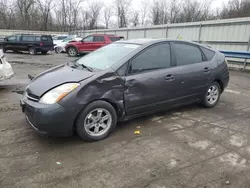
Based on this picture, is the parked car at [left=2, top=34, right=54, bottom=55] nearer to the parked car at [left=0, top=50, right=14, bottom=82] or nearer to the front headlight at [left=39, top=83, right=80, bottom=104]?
the parked car at [left=0, top=50, right=14, bottom=82]

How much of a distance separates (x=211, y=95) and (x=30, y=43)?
16.1m

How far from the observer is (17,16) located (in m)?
40.0

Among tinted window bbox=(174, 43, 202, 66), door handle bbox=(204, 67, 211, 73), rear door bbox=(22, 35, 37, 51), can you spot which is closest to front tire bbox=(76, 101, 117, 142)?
tinted window bbox=(174, 43, 202, 66)

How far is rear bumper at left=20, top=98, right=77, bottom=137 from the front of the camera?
9.23ft

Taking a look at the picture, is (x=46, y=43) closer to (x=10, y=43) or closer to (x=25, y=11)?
(x=10, y=43)

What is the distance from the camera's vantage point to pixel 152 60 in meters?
3.75

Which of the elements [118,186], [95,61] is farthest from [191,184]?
[95,61]

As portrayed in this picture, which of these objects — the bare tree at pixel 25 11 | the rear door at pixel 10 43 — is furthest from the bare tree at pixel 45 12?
the rear door at pixel 10 43

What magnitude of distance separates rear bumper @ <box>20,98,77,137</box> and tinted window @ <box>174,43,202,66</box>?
2.34 metres

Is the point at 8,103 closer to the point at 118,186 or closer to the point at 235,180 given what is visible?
the point at 118,186

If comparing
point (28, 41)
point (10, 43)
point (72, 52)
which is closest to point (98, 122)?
point (72, 52)

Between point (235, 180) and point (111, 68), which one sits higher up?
point (111, 68)

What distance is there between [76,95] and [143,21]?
48799mm

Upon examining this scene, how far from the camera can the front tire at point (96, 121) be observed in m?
3.02
